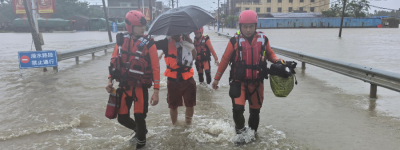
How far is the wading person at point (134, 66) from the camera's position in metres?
3.58

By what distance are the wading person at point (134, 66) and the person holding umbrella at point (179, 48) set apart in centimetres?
60

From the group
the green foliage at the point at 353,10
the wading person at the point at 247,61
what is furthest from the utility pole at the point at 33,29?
the green foliage at the point at 353,10

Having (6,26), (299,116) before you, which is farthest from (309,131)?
(6,26)

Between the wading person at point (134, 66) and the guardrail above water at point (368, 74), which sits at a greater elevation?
the wading person at point (134, 66)

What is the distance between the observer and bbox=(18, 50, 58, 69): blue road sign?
9.52 m

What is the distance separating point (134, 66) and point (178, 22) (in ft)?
3.35

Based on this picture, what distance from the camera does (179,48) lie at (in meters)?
4.36

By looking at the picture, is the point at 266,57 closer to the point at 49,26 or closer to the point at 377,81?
the point at 377,81

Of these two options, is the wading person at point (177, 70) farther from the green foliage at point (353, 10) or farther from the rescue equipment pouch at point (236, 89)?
the green foliage at point (353, 10)

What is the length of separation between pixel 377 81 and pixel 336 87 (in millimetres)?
1804

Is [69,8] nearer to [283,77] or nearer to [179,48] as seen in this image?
[179,48]

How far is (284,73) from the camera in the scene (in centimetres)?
368

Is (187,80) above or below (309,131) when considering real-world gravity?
above

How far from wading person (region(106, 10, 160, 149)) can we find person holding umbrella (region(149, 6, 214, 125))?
1.96 feet
